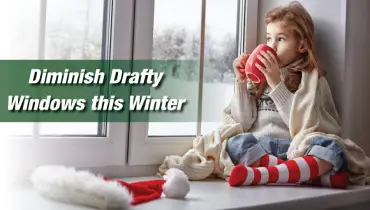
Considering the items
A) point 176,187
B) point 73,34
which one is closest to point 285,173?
point 176,187

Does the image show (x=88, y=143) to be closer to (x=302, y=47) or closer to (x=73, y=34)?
(x=73, y=34)

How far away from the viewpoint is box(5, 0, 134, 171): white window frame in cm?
93

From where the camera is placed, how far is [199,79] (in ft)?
4.00

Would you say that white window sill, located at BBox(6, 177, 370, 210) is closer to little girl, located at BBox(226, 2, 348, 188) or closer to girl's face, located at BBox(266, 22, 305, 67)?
little girl, located at BBox(226, 2, 348, 188)

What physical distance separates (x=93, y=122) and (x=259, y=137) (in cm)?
40

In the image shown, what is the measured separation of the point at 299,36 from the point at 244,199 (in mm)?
491

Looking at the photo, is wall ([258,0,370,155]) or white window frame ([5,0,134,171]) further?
wall ([258,0,370,155])

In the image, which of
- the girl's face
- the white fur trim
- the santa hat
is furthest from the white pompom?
the girl's face

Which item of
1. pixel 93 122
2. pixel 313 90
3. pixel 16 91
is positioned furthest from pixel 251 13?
pixel 16 91

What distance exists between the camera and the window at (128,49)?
0.95 m

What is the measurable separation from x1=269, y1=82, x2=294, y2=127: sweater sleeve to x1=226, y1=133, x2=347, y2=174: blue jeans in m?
0.07

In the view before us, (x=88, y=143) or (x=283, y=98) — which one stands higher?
(x=283, y=98)

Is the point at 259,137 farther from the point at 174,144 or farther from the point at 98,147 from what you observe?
the point at 98,147

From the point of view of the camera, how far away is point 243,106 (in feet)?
4.00
